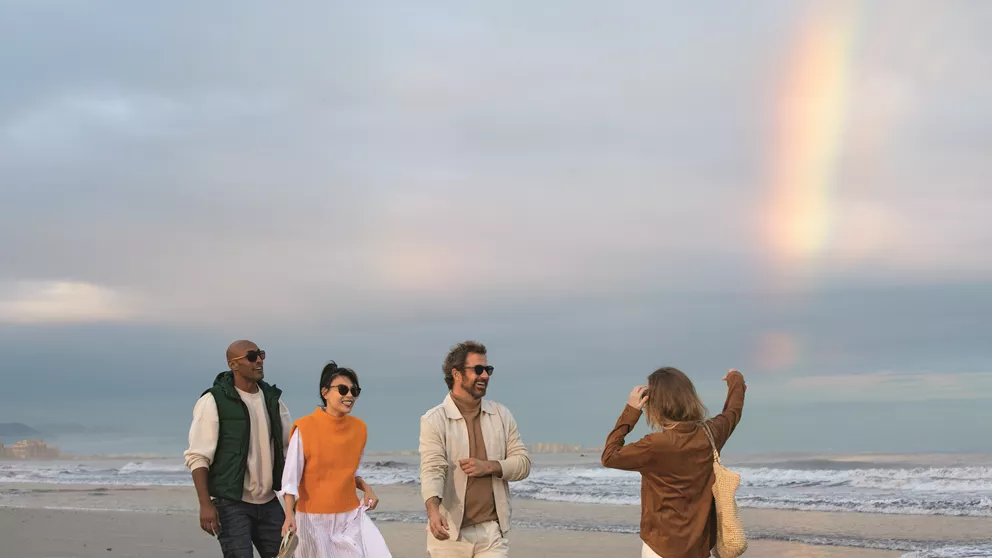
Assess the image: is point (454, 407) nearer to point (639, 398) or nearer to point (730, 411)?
Result: point (639, 398)

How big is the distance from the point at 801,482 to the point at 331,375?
21250mm

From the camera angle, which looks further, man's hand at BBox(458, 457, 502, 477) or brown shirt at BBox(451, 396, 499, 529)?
brown shirt at BBox(451, 396, 499, 529)

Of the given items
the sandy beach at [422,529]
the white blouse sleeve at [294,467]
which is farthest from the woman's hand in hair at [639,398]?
the sandy beach at [422,529]

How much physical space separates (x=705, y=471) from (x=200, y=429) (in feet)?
9.90

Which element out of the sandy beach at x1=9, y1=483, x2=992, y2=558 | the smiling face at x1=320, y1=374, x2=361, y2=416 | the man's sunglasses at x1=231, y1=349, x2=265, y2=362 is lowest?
the sandy beach at x1=9, y1=483, x2=992, y2=558

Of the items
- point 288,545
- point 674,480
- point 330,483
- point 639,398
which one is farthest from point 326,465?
point 674,480

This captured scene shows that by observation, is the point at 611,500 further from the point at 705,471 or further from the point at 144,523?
the point at 705,471

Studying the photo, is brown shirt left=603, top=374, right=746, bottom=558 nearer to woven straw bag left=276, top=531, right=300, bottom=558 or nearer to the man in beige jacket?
the man in beige jacket

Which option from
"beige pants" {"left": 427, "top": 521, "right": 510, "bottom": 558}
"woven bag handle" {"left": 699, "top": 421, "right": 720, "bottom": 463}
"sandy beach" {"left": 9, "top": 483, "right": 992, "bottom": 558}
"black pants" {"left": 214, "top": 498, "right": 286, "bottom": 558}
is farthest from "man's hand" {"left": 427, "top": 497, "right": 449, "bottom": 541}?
"sandy beach" {"left": 9, "top": 483, "right": 992, "bottom": 558}

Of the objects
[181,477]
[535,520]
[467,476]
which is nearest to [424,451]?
[467,476]

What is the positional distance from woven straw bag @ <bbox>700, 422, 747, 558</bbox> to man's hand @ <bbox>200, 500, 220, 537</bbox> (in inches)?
115

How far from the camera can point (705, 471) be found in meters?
4.70

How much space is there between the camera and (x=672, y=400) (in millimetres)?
4625

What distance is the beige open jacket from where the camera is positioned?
547 centimetres
